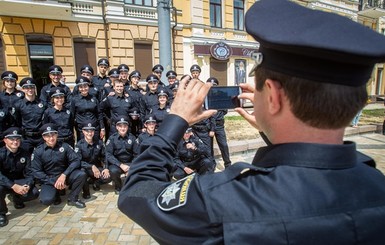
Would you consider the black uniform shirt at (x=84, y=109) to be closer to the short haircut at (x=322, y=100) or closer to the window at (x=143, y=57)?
the short haircut at (x=322, y=100)

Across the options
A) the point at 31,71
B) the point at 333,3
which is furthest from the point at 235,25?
the point at 31,71

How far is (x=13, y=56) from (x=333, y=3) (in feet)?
68.8

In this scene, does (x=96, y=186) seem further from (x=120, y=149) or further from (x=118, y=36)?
(x=118, y=36)

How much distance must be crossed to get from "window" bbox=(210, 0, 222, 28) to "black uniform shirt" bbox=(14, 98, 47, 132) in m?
11.9

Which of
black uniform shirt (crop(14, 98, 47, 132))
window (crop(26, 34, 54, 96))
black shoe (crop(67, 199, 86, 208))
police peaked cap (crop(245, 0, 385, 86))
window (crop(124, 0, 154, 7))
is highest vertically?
window (crop(124, 0, 154, 7))

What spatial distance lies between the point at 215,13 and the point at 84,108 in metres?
11.8

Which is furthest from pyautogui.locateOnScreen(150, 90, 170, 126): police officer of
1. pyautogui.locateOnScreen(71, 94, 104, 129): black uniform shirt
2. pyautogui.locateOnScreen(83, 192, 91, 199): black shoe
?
pyautogui.locateOnScreen(83, 192, 91, 199): black shoe

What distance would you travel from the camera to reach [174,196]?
871mm

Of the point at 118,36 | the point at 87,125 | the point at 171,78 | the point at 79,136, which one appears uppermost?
the point at 118,36

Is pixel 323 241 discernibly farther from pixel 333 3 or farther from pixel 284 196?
pixel 333 3

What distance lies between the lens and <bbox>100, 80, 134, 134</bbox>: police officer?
620 centimetres

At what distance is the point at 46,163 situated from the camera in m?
4.59

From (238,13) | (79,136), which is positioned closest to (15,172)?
(79,136)

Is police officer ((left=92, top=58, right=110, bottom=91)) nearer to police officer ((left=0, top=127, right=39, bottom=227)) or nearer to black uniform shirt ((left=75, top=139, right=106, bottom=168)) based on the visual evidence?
black uniform shirt ((left=75, top=139, right=106, bottom=168))
